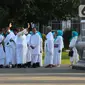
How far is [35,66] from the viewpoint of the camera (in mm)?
20953

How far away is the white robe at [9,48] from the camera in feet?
68.5

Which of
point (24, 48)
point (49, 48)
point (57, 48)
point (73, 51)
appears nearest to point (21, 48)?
point (24, 48)

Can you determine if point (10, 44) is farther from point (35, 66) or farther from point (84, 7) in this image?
point (84, 7)

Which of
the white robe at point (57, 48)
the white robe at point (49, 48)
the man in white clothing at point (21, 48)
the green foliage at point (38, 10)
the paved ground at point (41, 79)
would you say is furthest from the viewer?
the green foliage at point (38, 10)

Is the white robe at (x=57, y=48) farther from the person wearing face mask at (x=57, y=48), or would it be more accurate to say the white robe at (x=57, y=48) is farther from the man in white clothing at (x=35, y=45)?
the man in white clothing at (x=35, y=45)

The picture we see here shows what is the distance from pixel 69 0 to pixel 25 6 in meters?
5.98

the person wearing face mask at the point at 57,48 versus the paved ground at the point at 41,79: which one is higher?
the person wearing face mask at the point at 57,48

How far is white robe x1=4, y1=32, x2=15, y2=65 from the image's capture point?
20.9 metres

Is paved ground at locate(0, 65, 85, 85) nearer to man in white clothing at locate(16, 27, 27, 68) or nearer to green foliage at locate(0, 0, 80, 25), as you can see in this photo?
man in white clothing at locate(16, 27, 27, 68)

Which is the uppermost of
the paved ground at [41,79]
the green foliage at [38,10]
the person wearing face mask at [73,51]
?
the green foliage at [38,10]

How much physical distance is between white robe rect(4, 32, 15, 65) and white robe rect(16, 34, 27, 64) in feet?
0.91

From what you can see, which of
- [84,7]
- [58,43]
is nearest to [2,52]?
[58,43]

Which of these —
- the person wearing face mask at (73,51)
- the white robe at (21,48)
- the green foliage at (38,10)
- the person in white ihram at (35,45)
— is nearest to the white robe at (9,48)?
the white robe at (21,48)

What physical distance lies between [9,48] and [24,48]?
0.77 m
